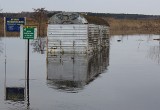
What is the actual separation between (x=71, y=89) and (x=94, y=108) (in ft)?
13.4

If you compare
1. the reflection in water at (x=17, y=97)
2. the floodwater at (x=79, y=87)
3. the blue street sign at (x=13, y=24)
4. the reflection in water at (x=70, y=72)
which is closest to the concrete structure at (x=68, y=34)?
the reflection in water at (x=70, y=72)

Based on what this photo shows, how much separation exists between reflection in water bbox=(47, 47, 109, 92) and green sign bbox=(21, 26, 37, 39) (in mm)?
2505

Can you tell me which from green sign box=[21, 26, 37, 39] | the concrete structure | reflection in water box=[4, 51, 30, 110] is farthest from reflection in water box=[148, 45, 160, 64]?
reflection in water box=[4, 51, 30, 110]

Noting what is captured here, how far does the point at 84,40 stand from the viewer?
1380 inches

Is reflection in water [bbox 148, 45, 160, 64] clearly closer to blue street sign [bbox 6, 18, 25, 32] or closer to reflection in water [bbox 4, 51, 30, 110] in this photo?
blue street sign [bbox 6, 18, 25, 32]

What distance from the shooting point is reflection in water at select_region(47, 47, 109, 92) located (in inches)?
741

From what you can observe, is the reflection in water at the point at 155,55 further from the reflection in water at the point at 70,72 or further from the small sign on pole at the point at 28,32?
the small sign on pole at the point at 28,32

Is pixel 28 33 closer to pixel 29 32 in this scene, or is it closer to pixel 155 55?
pixel 29 32

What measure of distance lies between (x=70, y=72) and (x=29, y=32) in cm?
657

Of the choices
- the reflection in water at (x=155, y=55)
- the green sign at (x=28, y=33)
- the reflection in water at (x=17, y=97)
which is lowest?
the reflection in water at (x=17, y=97)

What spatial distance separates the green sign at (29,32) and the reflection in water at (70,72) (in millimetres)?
2505

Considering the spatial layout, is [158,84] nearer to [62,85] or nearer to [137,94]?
[137,94]

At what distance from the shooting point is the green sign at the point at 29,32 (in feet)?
56.1

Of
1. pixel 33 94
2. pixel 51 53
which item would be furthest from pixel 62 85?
pixel 51 53
